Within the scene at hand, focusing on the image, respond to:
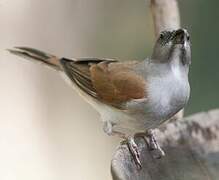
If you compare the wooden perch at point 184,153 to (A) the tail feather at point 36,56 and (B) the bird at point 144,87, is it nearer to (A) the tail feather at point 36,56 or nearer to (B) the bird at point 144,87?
(B) the bird at point 144,87

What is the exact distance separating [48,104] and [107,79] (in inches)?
76.3

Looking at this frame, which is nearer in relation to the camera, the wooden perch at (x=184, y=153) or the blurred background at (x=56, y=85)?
the wooden perch at (x=184, y=153)

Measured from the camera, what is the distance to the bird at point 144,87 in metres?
2.37

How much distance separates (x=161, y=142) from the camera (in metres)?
2.26

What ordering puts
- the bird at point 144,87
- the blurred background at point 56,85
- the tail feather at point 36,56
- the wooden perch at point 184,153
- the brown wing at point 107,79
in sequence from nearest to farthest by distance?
the wooden perch at point 184,153, the bird at point 144,87, the brown wing at point 107,79, the tail feather at point 36,56, the blurred background at point 56,85

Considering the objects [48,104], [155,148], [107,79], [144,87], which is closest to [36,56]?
[107,79]

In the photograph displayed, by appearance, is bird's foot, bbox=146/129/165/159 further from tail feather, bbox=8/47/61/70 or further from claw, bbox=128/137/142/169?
tail feather, bbox=8/47/61/70

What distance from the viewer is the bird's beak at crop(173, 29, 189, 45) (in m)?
2.24

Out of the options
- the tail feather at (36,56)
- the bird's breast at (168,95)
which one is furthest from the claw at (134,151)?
the tail feather at (36,56)

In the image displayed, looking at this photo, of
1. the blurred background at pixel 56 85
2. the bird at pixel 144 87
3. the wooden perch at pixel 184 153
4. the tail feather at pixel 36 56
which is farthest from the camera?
the blurred background at pixel 56 85

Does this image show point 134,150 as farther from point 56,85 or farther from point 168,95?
point 56,85

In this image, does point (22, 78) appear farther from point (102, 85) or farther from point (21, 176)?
point (102, 85)

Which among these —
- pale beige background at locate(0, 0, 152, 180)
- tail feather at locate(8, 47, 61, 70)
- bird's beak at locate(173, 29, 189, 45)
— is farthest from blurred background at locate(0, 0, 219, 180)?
bird's beak at locate(173, 29, 189, 45)

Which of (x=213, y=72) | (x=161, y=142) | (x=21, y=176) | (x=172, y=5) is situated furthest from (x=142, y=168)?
(x=21, y=176)
